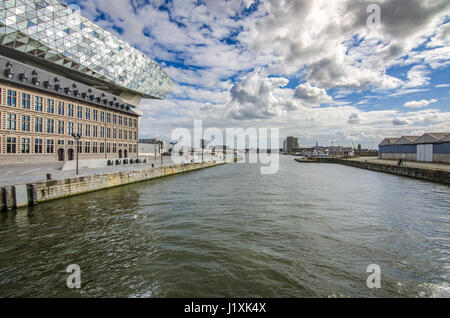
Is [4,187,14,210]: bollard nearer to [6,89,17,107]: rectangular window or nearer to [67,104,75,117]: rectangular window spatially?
[6,89,17,107]: rectangular window

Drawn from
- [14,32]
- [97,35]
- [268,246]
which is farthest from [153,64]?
[268,246]

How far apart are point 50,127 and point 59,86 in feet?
29.2

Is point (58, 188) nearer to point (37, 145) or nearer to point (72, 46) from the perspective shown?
point (37, 145)

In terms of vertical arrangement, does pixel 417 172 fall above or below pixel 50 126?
below

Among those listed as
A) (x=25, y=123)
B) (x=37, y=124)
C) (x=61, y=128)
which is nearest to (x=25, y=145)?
(x=25, y=123)

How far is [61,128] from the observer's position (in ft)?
133

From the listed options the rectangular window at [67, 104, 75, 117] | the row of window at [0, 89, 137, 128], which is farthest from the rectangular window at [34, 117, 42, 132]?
the rectangular window at [67, 104, 75, 117]

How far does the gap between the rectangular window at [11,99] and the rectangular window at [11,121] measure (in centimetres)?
172

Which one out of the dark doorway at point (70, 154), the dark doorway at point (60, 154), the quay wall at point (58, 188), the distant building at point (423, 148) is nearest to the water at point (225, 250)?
the quay wall at point (58, 188)

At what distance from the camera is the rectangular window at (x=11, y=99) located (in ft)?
104

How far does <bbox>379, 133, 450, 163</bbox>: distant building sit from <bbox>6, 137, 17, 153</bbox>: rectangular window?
7241 cm

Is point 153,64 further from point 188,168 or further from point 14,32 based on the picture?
point 188,168
